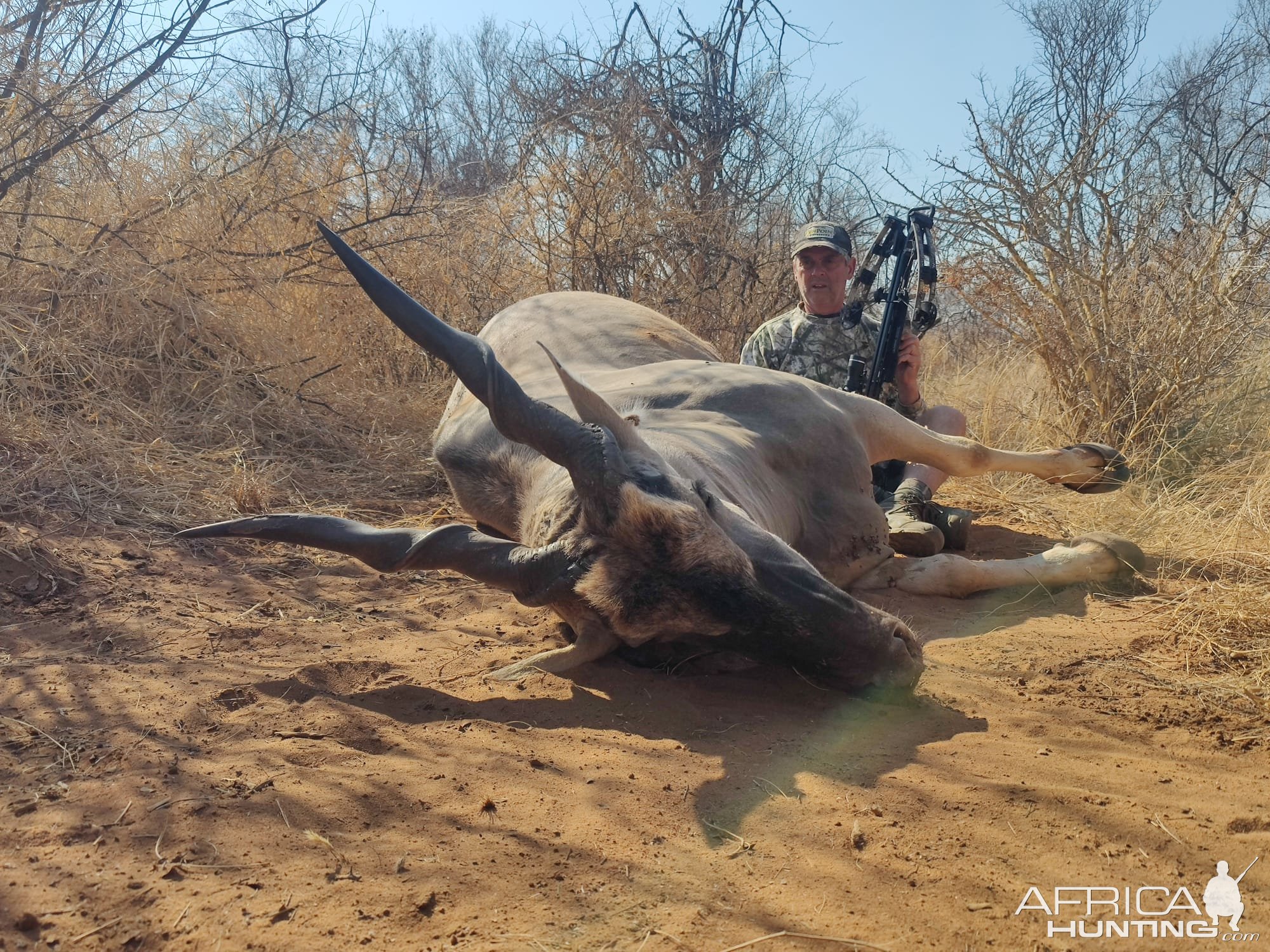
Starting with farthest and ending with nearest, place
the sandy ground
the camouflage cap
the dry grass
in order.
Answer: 1. the camouflage cap
2. the dry grass
3. the sandy ground

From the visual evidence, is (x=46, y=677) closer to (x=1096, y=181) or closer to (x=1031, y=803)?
(x=1031, y=803)

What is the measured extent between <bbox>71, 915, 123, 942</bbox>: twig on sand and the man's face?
5.25 meters

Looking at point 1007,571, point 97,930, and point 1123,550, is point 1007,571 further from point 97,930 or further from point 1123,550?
point 97,930

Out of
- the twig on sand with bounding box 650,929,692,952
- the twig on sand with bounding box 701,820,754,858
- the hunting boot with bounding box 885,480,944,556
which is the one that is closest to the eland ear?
the twig on sand with bounding box 701,820,754,858

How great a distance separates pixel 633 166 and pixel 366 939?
731 centimetres

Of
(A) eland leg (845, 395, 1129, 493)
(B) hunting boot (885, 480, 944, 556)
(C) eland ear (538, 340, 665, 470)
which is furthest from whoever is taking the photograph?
(A) eland leg (845, 395, 1129, 493)

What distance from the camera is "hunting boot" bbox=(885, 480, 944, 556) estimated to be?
464 cm

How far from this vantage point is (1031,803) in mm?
2338

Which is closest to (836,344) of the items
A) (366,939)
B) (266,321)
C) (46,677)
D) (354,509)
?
(354,509)

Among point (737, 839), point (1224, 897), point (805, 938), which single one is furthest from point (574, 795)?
point (1224, 897)

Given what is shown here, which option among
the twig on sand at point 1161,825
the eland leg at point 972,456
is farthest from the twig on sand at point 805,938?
the eland leg at point 972,456

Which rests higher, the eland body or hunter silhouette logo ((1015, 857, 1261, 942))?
the eland body

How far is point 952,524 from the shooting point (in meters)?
4.85

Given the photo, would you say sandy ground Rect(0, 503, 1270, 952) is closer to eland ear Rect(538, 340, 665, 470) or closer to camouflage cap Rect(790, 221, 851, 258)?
eland ear Rect(538, 340, 665, 470)
